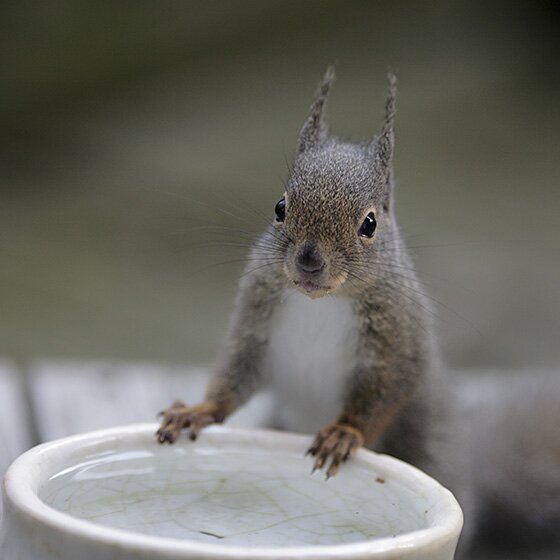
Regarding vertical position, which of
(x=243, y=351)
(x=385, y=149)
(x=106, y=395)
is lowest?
(x=106, y=395)

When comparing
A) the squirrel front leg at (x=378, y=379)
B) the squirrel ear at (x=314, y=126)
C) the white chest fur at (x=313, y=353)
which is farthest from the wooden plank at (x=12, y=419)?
the squirrel ear at (x=314, y=126)

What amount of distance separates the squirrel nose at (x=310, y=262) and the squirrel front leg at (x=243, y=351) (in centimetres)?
26

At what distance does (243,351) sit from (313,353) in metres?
0.14

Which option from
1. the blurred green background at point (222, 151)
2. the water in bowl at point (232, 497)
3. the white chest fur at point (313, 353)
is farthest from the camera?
the blurred green background at point (222, 151)

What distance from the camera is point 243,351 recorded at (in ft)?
5.73

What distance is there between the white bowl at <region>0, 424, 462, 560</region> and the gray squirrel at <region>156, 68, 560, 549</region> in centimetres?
4

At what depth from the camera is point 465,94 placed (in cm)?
724

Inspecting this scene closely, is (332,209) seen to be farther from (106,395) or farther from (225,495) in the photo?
(106,395)

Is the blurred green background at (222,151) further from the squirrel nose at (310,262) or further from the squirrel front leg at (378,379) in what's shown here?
the squirrel nose at (310,262)

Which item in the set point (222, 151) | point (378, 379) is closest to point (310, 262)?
point (378, 379)

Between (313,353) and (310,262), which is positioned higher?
(310,262)

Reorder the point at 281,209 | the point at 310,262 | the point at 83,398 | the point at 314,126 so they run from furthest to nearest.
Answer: the point at 83,398 → the point at 314,126 → the point at 281,209 → the point at 310,262

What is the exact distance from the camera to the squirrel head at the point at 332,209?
1395mm

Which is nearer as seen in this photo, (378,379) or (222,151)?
(378,379)
